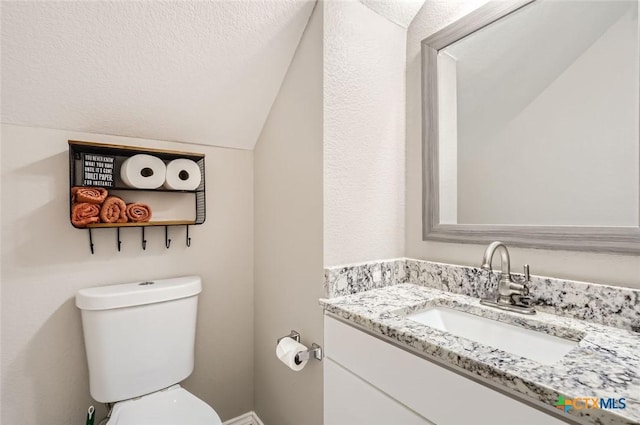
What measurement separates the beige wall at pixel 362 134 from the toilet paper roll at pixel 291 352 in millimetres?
339

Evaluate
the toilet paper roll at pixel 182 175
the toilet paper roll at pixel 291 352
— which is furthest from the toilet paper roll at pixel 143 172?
the toilet paper roll at pixel 291 352

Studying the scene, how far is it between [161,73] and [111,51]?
0.17m

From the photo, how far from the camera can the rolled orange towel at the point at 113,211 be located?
4.05 ft

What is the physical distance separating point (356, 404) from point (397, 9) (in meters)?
1.49

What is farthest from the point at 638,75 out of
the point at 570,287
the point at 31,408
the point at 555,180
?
the point at 31,408

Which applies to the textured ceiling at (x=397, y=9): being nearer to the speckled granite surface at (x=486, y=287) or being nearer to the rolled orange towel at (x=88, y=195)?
the speckled granite surface at (x=486, y=287)

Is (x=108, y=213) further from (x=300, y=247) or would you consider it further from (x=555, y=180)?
(x=555, y=180)

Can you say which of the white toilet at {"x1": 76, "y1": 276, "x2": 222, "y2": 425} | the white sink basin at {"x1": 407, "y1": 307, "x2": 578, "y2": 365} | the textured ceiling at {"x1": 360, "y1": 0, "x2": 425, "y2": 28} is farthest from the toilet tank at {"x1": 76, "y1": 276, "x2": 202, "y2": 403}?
the textured ceiling at {"x1": 360, "y1": 0, "x2": 425, "y2": 28}

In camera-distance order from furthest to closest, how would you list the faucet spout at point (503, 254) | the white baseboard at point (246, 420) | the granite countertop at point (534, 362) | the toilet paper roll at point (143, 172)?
the white baseboard at point (246, 420) → the toilet paper roll at point (143, 172) → the faucet spout at point (503, 254) → the granite countertop at point (534, 362)

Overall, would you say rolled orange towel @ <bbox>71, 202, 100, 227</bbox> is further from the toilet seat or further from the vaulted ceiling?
the toilet seat

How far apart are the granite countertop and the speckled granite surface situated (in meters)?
0.03

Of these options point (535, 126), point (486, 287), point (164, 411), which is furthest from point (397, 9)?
point (164, 411)

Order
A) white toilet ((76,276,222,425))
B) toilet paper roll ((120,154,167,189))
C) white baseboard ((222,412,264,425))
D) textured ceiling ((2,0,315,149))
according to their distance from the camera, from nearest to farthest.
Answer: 1. textured ceiling ((2,0,315,149))
2. white toilet ((76,276,222,425))
3. toilet paper roll ((120,154,167,189))
4. white baseboard ((222,412,264,425))

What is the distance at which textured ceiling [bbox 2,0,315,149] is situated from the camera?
1037mm
